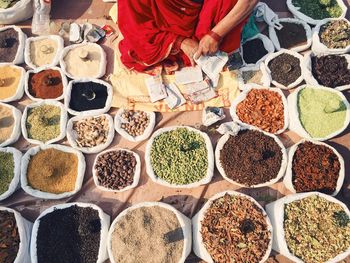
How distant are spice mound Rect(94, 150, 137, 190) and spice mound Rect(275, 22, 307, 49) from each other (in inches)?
65.9

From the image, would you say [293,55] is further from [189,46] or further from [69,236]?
[69,236]

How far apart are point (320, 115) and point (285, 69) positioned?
49cm

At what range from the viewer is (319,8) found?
3131 millimetres

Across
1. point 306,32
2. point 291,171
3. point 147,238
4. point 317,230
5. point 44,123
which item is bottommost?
point 147,238

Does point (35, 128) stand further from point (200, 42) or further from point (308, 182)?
point (308, 182)

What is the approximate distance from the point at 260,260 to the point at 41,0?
286cm

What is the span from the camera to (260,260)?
2.21 meters

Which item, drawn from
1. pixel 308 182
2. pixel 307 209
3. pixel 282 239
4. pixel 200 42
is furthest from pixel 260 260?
pixel 200 42

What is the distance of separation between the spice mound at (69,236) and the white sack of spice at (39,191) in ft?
0.53

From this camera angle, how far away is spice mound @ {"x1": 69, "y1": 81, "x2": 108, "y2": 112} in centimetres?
281

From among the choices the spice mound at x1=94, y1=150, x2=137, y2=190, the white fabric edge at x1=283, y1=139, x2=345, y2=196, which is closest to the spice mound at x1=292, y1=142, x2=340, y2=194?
the white fabric edge at x1=283, y1=139, x2=345, y2=196

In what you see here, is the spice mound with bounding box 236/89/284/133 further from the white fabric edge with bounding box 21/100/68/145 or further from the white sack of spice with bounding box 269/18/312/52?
the white fabric edge with bounding box 21/100/68/145

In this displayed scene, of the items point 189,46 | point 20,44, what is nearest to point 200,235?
point 189,46

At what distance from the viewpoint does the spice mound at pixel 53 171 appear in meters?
2.55
